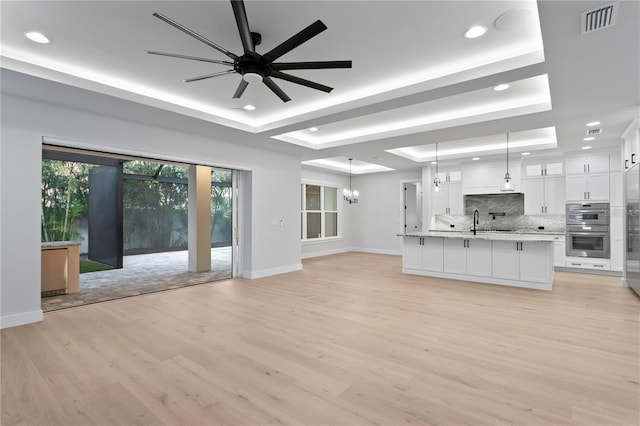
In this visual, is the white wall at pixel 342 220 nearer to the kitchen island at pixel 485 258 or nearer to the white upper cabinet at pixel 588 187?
the kitchen island at pixel 485 258

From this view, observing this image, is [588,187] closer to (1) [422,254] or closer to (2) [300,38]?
(1) [422,254]

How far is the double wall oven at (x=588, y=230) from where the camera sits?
6684 mm

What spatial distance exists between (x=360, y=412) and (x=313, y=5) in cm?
296

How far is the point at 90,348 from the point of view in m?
3.07

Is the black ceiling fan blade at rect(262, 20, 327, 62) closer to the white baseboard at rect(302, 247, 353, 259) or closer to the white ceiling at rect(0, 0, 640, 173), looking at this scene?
the white ceiling at rect(0, 0, 640, 173)

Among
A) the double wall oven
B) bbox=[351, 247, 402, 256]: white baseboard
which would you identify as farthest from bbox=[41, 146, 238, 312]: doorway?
the double wall oven

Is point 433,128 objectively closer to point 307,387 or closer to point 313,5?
point 313,5

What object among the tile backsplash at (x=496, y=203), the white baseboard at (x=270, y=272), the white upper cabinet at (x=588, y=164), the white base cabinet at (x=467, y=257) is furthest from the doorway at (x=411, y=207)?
the white baseboard at (x=270, y=272)

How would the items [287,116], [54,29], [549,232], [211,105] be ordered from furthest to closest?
[549,232], [287,116], [211,105], [54,29]

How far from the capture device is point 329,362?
9.05 ft

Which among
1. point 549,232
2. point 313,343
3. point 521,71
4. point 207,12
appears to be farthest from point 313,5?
point 549,232

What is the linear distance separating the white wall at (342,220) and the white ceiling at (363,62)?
15.8 feet

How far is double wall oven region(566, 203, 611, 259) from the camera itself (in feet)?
21.9

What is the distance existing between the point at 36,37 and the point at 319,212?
8.06 meters
